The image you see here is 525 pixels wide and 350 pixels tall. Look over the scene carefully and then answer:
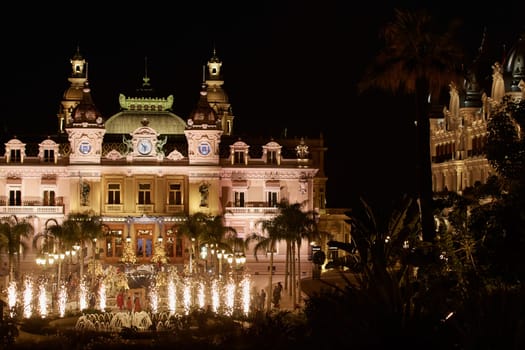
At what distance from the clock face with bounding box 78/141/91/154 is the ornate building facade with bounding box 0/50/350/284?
0.08 meters

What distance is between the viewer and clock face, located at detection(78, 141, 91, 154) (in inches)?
3526

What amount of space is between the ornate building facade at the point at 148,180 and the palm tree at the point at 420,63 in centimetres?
4626

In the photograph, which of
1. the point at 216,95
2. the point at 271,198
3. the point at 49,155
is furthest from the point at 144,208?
the point at 216,95

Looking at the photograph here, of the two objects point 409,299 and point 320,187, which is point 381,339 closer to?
point 409,299

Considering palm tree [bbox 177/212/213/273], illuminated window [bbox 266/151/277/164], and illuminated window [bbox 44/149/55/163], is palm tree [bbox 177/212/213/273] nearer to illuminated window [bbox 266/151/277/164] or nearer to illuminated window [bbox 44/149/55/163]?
illuminated window [bbox 266/151/277/164]

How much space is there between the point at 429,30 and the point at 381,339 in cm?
1719

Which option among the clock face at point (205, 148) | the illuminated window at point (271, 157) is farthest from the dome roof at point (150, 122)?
the illuminated window at point (271, 157)

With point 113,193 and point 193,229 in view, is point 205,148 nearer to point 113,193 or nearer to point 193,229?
point 113,193

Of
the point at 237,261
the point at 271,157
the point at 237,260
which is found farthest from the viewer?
the point at 271,157

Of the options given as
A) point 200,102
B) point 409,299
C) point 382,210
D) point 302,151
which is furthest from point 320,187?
point 409,299

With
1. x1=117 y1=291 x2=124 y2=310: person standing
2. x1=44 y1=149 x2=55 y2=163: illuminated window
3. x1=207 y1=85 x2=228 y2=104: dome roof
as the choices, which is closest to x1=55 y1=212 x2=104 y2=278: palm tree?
x1=117 y1=291 x2=124 y2=310: person standing

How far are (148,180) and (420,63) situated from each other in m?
51.7

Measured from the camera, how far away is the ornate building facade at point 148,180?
8931cm

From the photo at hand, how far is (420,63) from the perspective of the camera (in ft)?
137
